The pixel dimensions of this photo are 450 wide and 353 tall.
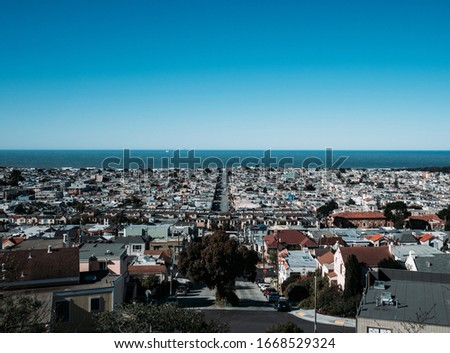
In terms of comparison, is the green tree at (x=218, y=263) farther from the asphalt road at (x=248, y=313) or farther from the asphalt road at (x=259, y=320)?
the asphalt road at (x=259, y=320)

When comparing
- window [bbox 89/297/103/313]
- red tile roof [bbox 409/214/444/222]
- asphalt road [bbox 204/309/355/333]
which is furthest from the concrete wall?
red tile roof [bbox 409/214/444/222]

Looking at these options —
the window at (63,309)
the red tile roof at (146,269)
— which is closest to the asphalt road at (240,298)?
the red tile roof at (146,269)

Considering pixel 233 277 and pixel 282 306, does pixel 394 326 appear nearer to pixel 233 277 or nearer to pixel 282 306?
pixel 282 306

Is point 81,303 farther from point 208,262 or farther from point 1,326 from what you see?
point 208,262

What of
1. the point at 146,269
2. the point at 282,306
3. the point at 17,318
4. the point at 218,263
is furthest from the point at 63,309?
the point at 146,269
